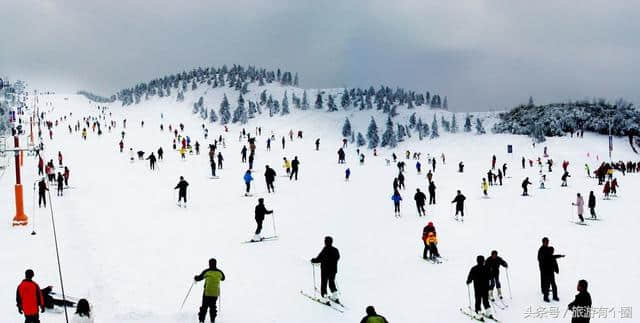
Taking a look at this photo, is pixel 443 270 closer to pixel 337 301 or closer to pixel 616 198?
pixel 337 301

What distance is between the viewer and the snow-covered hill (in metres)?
11.9

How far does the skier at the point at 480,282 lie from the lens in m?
11.3

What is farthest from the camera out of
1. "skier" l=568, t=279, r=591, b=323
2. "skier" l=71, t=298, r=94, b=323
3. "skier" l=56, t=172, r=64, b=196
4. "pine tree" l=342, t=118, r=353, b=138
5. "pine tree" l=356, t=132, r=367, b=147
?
"pine tree" l=342, t=118, r=353, b=138

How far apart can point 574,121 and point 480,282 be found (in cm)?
13099

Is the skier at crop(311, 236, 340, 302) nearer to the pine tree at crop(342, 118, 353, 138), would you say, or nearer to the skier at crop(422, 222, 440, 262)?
the skier at crop(422, 222, 440, 262)

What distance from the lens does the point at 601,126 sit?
126 metres

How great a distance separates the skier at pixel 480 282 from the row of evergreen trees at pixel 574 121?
3999 inches

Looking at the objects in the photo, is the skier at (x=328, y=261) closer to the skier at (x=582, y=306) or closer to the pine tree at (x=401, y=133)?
the skier at (x=582, y=306)

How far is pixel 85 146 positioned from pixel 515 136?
292ft

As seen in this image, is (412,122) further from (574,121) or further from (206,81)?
(206,81)

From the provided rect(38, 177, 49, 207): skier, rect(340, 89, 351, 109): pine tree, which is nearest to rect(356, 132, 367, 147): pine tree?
rect(340, 89, 351, 109): pine tree

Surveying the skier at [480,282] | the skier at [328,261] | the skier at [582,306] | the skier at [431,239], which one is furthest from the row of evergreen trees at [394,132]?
the skier at [582,306]

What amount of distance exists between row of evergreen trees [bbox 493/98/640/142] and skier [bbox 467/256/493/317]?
333 ft

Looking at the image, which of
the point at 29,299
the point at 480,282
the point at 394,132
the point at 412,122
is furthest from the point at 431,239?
the point at 412,122
